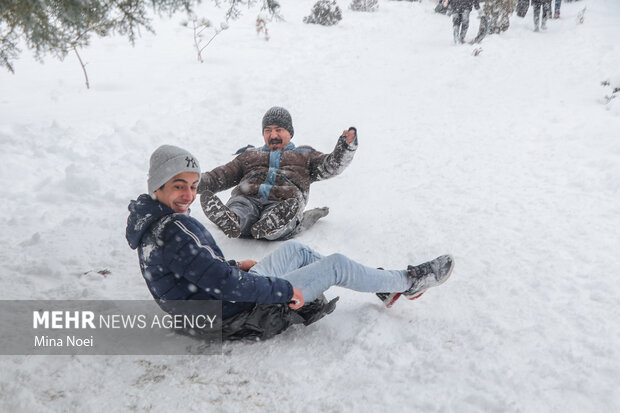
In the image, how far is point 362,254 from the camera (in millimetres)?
3941

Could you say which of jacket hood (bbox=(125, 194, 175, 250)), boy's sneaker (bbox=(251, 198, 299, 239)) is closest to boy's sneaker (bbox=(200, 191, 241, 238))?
boy's sneaker (bbox=(251, 198, 299, 239))

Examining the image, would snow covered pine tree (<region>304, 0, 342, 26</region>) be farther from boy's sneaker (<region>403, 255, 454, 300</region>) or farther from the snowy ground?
boy's sneaker (<region>403, 255, 454, 300</region>)

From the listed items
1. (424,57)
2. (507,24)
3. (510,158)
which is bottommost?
(510,158)

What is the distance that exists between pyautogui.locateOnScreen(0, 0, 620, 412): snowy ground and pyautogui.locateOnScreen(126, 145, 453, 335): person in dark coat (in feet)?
1.03

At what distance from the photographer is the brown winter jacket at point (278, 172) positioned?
4.35m

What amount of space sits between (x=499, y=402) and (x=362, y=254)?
210 cm

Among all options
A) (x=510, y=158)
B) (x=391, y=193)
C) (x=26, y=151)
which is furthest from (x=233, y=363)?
(x=510, y=158)

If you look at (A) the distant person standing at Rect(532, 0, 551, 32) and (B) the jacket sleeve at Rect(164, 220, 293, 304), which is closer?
(B) the jacket sleeve at Rect(164, 220, 293, 304)

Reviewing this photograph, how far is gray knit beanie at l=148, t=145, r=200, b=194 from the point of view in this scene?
230 centimetres

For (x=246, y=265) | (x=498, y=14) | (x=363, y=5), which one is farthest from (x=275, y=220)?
(x=363, y=5)

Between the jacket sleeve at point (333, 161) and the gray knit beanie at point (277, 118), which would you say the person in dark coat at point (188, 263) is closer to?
the jacket sleeve at point (333, 161)

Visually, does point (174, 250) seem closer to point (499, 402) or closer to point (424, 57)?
point (499, 402)

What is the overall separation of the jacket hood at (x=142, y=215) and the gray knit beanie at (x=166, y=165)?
0.12 meters

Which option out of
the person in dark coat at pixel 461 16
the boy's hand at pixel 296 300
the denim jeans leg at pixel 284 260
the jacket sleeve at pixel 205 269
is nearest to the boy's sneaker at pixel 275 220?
the denim jeans leg at pixel 284 260
